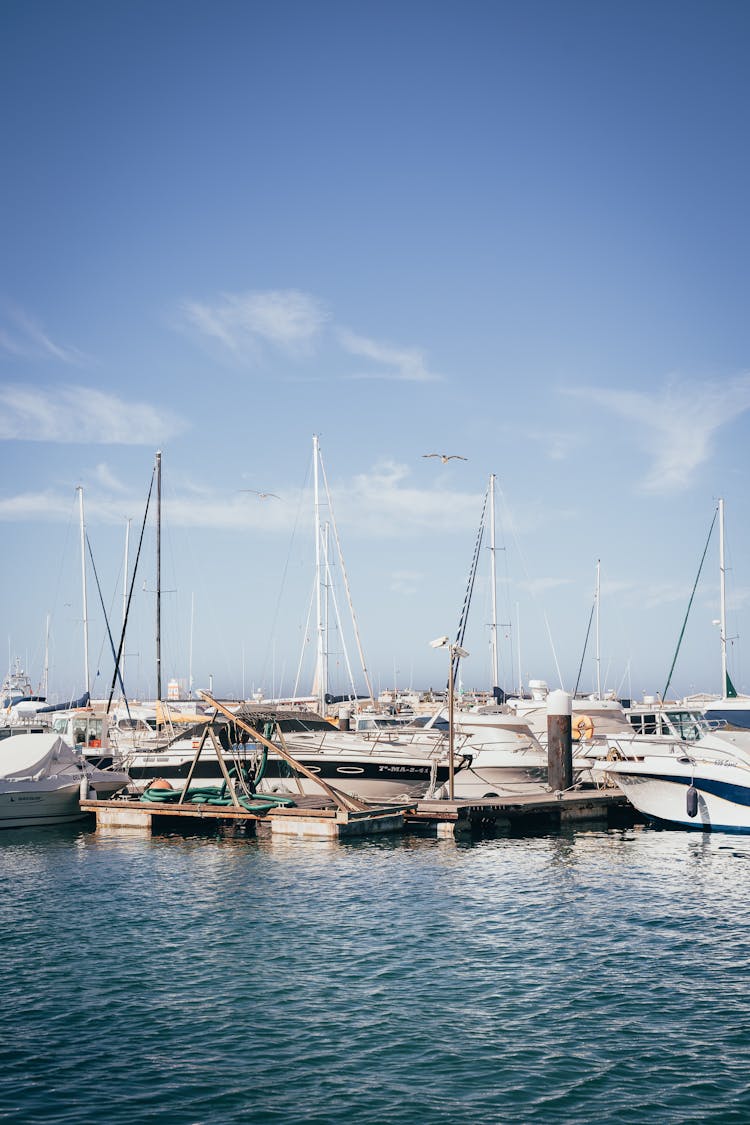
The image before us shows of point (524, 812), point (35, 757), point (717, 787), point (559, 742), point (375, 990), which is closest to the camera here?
point (375, 990)

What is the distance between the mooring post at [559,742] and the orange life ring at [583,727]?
861 centimetres

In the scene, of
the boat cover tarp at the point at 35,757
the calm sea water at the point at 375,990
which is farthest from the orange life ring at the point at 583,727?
the boat cover tarp at the point at 35,757

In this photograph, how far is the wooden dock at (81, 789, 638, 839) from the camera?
3009 centimetres

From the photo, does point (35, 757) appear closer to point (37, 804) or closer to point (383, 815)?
point (37, 804)

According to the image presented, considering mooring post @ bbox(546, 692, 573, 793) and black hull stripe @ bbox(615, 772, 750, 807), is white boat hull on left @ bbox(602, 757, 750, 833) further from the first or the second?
mooring post @ bbox(546, 692, 573, 793)

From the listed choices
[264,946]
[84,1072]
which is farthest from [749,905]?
[84,1072]

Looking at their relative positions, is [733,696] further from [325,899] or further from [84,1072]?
[84,1072]

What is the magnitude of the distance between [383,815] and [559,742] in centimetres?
808

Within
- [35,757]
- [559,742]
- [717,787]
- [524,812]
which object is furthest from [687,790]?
[35,757]

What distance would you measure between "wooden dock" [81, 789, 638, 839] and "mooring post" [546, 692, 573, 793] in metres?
0.63

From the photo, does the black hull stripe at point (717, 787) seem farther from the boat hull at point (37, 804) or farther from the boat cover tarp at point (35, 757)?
the boat cover tarp at point (35, 757)

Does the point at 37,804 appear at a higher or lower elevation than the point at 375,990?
higher

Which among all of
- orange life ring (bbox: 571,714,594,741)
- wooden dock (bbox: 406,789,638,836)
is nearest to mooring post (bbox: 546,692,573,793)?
wooden dock (bbox: 406,789,638,836)

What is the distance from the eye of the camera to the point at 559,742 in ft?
116
